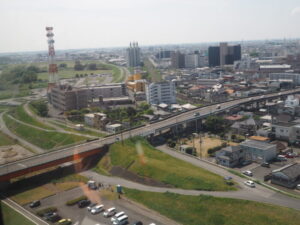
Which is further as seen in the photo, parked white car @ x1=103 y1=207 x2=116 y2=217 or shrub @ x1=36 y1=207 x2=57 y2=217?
shrub @ x1=36 y1=207 x2=57 y2=217

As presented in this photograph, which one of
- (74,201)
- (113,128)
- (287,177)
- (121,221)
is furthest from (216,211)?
(113,128)

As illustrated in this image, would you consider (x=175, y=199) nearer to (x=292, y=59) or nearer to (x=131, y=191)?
(x=131, y=191)

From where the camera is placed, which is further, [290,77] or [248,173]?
[290,77]

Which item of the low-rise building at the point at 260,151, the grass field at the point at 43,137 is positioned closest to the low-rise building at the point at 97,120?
the grass field at the point at 43,137

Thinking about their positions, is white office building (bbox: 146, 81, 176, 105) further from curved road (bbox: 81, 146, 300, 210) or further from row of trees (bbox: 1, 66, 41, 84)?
row of trees (bbox: 1, 66, 41, 84)

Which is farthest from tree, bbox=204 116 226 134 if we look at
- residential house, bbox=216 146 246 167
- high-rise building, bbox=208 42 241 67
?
high-rise building, bbox=208 42 241 67

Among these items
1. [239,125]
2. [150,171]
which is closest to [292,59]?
[239,125]

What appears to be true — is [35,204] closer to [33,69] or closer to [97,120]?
[97,120]
